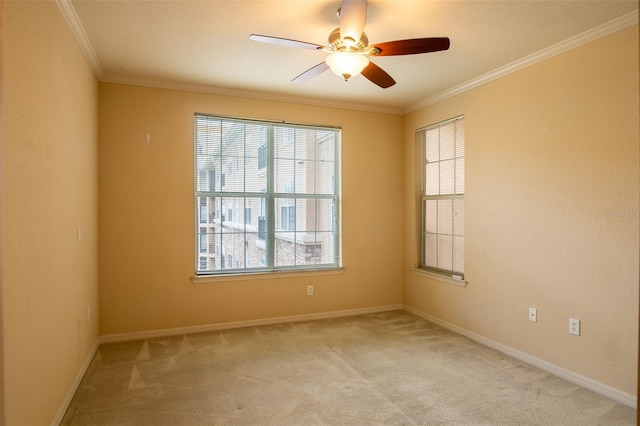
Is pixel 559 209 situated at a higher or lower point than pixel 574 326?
higher

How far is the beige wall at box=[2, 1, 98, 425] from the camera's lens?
1665 millimetres

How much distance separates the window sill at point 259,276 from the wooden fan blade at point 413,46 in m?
2.75

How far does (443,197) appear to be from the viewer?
14.5ft

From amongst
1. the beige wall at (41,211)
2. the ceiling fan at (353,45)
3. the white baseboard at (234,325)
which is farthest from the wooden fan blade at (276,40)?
the white baseboard at (234,325)

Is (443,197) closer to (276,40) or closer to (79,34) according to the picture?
(276,40)

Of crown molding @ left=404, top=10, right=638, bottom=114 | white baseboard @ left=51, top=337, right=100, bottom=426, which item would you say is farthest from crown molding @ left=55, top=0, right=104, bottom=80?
crown molding @ left=404, top=10, right=638, bottom=114

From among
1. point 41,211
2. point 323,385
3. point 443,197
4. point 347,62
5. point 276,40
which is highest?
point 276,40

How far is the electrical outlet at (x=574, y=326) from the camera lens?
9.56ft

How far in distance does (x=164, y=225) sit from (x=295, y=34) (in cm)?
232

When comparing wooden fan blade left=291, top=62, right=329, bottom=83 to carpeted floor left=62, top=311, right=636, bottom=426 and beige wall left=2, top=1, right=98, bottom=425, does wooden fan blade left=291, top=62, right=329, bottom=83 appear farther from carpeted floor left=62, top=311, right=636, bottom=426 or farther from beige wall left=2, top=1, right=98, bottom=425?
carpeted floor left=62, top=311, right=636, bottom=426

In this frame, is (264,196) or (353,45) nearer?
(353,45)

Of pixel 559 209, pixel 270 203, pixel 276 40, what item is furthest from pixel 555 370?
pixel 276 40

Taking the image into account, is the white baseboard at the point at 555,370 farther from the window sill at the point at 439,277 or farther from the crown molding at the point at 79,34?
the crown molding at the point at 79,34

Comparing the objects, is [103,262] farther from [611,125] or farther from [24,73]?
[611,125]
